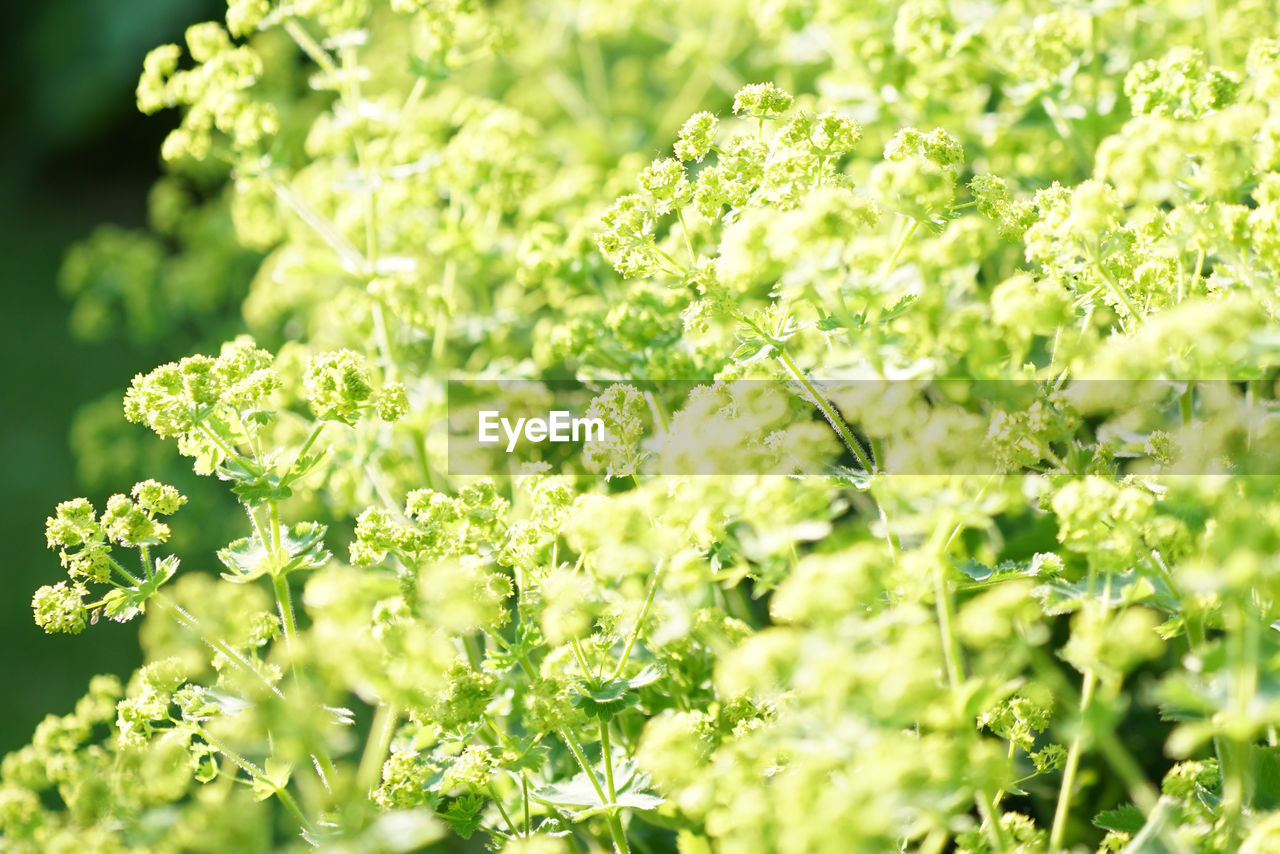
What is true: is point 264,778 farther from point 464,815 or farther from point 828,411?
point 828,411

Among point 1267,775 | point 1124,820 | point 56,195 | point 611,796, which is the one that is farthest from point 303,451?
point 56,195

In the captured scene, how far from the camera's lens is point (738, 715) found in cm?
169

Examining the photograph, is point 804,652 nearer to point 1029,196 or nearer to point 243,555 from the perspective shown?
point 243,555

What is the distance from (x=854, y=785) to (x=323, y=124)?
2.30m

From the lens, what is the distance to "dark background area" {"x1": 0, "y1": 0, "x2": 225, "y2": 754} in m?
4.63

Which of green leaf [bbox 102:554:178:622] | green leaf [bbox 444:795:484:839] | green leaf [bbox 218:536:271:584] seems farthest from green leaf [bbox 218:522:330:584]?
green leaf [bbox 444:795:484:839]

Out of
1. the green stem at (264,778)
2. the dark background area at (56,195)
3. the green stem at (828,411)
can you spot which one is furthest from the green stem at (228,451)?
the dark background area at (56,195)

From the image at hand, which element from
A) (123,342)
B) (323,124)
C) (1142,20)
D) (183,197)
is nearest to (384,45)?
(183,197)

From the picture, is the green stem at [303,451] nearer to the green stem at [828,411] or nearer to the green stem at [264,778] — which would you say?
the green stem at [264,778]

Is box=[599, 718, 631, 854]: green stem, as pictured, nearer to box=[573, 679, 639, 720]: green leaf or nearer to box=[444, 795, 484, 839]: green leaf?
box=[573, 679, 639, 720]: green leaf

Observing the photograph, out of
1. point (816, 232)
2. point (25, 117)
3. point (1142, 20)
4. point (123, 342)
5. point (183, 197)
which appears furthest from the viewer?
point (25, 117)

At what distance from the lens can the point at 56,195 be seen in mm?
6531

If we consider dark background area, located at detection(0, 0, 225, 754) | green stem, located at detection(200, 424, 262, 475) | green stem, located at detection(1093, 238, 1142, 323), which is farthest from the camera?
dark background area, located at detection(0, 0, 225, 754)

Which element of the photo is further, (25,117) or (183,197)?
(25,117)
